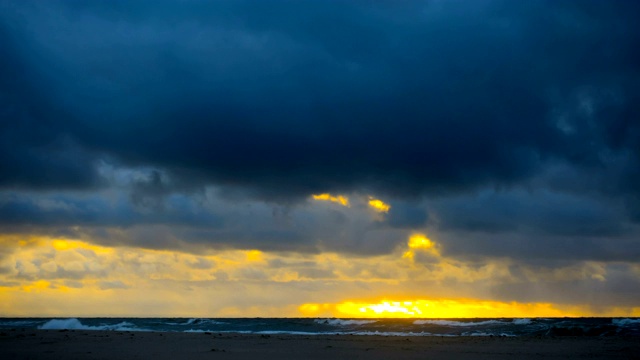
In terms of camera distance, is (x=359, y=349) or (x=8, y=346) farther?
(x=359, y=349)

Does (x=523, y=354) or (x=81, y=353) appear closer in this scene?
(x=81, y=353)

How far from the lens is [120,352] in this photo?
16547 millimetres

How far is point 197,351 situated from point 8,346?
6.43m

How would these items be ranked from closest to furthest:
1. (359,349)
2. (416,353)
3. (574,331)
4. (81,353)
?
(81,353)
(416,353)
(359,349)
(574,331)

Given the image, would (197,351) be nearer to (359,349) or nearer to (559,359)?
(359,349)

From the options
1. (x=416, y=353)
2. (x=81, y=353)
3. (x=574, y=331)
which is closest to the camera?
(x=81, y=353)

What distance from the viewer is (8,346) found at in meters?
18.1

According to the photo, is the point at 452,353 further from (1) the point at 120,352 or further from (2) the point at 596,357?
(1) the point at 120,352

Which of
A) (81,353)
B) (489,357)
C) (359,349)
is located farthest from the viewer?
(359,349)

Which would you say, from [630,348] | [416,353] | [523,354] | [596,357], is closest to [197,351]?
[416,353]

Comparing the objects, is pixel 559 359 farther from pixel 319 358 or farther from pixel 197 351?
pixel 197 351

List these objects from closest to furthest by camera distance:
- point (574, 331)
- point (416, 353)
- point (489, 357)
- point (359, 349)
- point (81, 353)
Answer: point (81, 353) → point (489, 357) → point (416, 353) → point (359, 349) → point (574, 331)

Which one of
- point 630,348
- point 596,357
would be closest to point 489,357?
point 596,357

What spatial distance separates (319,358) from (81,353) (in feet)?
22.9
